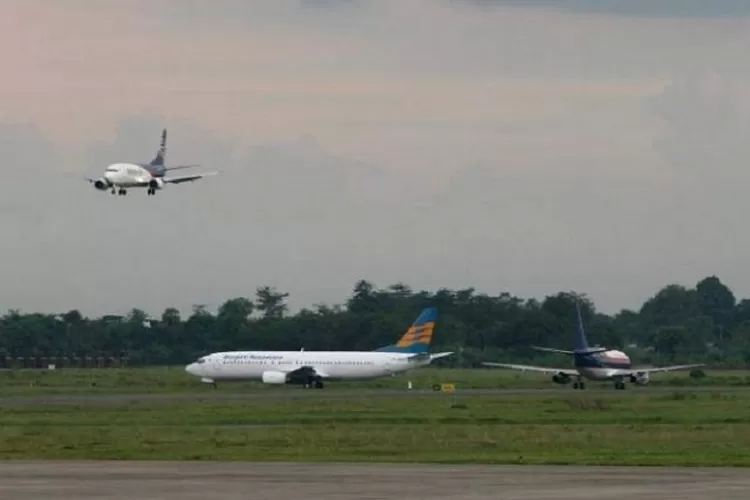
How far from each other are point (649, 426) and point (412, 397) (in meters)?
33.2

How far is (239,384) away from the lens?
12719 cm

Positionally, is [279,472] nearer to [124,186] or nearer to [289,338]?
[124,186]

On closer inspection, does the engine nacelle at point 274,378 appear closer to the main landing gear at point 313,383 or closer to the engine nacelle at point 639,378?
the main landing gear at point 313,383

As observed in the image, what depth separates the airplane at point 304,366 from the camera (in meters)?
122

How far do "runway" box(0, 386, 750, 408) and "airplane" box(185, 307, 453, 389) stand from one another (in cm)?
447

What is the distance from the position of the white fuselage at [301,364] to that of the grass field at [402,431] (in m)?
30.3

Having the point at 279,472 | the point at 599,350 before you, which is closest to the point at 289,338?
the point at 599,350

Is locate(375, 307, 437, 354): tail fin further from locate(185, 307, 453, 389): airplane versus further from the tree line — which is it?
the tree line

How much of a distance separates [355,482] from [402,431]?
23.1 m

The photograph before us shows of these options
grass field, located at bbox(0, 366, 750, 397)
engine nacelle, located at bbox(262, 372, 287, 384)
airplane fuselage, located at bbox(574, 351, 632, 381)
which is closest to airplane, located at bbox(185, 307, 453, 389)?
engine nacelle, located at bbox(262, 372, 287, 384)

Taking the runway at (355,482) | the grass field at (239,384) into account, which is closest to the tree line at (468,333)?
the grass field at (239,384)

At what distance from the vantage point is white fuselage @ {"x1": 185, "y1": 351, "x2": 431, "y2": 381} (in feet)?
399

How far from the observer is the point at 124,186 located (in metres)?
95.4

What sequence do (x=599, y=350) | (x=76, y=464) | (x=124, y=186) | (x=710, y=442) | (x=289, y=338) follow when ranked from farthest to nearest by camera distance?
(x=289, y=338), (x=599, y=350), (x=124, y=186), (x=710, y=442), (x=76, y=464)
